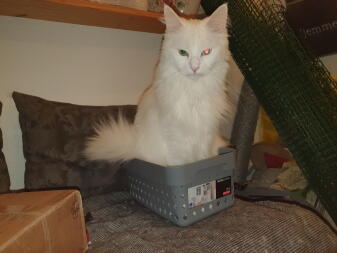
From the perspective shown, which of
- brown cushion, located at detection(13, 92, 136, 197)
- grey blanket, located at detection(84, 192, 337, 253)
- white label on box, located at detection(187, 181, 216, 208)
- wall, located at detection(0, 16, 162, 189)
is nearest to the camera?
grey blanket, located at detection(84, 192, 337, 253)

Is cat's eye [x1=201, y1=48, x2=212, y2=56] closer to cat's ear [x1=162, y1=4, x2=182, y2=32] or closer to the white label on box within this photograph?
cat's ear [x1=162, y1=4, x2=182, y2=32]

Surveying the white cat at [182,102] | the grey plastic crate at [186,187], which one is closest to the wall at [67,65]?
the white cat at [182,102]

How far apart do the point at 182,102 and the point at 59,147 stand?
574mm

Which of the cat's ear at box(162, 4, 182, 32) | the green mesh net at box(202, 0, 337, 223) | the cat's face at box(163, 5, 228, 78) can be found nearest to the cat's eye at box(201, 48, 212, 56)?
the cat's face at box(163, 5, 228, 78)

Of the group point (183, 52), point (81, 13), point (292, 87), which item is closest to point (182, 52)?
point (183, 52)

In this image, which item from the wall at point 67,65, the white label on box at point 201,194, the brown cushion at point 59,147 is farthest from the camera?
the wall at point 67,65

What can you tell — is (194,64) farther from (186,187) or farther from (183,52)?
(186,187)

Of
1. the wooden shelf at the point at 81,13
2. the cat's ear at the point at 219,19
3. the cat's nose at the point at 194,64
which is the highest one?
the wooden shelf at the point at 81,13

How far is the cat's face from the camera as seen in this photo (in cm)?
107

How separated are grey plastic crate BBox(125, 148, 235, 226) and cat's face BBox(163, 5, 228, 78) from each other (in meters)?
0.38

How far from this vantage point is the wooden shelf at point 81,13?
1.08 meters

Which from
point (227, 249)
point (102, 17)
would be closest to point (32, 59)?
point (102, 17)

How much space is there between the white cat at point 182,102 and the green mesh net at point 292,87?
0.38 metres

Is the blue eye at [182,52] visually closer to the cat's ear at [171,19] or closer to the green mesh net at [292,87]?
the cat's ear at [171,19]
